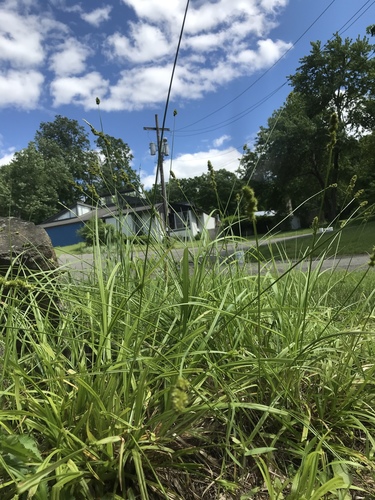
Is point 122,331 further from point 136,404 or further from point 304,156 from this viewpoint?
point 304,156

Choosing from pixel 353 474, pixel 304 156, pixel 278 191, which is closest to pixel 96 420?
pixel 353 474

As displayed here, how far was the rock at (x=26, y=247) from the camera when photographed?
2.00 m

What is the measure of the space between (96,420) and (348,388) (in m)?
0.89

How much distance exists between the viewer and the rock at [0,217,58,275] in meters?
2.00

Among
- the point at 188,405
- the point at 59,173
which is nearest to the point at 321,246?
the point at 188,405

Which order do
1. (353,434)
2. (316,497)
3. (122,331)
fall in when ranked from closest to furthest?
1. (316,497)
2. (353,434)
3. (122,331)

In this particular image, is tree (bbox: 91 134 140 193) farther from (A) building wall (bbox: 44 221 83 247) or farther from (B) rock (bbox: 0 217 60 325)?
(A) building wall (bbox: 44 221 83 247)

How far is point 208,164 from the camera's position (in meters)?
1.65

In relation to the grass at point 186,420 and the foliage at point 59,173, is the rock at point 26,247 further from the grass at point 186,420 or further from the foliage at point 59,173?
the grass at point 186,420

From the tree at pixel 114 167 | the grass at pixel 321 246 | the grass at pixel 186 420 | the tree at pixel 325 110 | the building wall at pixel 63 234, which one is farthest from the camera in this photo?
the building wall at pixel 63 234

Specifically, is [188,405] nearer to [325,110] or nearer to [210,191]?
[210,191]

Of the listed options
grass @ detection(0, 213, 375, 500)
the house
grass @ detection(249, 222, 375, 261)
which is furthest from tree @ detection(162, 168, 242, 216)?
grass @ detection(0, 213, 375, 500)

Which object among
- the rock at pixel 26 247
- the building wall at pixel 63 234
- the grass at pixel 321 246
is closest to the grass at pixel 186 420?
the grass at pixel 321 246

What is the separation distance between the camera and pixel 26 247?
209cm
